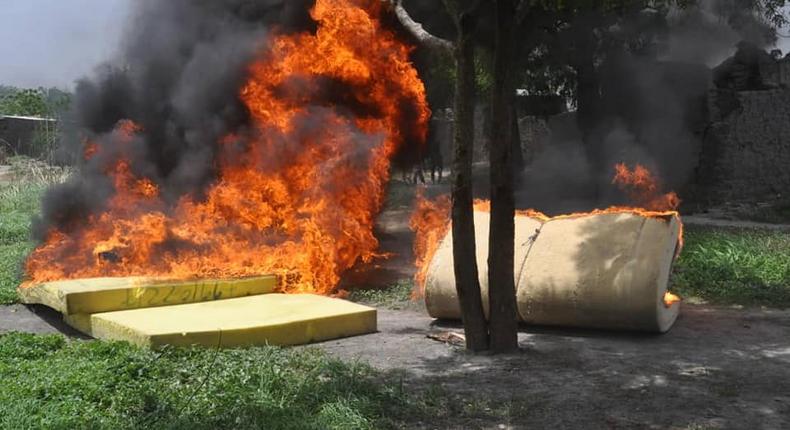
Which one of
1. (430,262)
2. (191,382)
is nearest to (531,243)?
(430,262)

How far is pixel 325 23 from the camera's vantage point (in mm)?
10930

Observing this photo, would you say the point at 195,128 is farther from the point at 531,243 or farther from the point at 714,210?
the point at 714,210

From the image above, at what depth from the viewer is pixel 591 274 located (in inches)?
285

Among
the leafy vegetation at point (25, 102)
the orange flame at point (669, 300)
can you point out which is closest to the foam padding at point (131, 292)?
the orange flame at point (669, 300)

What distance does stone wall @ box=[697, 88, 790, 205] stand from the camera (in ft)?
53.3

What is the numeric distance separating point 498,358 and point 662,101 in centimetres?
1198

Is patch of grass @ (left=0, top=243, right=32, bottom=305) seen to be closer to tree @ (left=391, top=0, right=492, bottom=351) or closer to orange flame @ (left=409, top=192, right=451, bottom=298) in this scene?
orange flame @ (left=409, top=192, right=451, bottom=298)

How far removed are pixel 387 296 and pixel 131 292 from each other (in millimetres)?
2954

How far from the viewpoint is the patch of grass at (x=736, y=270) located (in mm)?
8828

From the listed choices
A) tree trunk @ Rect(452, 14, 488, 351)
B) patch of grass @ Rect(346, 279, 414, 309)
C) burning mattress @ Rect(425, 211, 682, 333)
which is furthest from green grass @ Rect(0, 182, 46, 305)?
tree trunk @ Rect(452, 14, 488, 351)

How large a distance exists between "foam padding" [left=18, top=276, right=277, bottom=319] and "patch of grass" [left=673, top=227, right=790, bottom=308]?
478cm

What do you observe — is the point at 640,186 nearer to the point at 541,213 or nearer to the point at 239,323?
the point at 541,213

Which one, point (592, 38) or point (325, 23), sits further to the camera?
point (592, 38)

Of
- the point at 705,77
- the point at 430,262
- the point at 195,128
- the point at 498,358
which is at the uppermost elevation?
the point at 705,77
